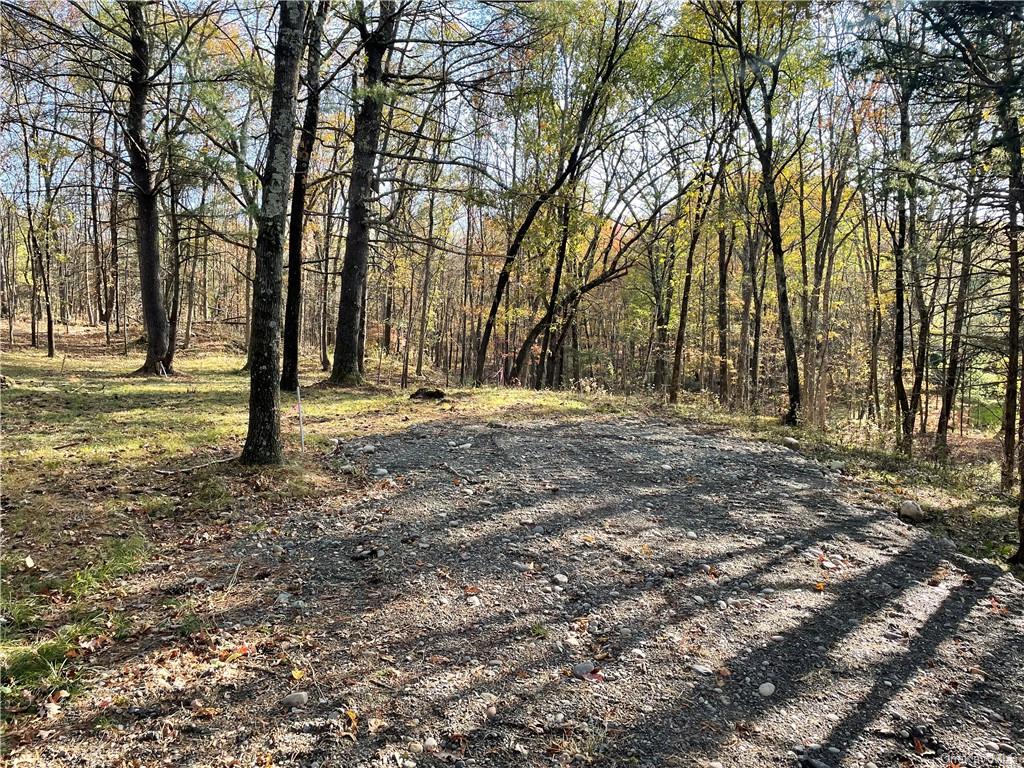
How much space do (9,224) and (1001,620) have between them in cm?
3308

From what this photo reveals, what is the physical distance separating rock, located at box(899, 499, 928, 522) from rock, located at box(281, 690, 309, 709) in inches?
225

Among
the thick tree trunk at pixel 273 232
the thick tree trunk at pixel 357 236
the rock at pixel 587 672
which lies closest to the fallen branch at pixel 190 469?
the thick tree trunk at pixel 273 232

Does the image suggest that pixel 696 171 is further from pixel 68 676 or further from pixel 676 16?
pixel 68 676

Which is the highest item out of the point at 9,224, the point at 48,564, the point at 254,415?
the point at 9,224

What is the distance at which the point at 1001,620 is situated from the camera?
3441 millimetres

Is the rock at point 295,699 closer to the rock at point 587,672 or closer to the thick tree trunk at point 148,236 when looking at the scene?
the rock at point 587,672

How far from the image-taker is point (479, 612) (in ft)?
10.5

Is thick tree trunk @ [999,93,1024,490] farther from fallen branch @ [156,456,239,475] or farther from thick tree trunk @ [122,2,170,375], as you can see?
thick tree trunk @ [122,2,170,375]

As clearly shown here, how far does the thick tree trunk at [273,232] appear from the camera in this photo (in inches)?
188

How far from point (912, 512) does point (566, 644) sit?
14.6ft

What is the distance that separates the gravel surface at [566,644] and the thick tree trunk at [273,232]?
115 cm

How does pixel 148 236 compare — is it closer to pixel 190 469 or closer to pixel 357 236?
pixel 357 236

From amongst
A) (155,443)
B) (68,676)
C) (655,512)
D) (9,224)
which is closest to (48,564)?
(68,676)

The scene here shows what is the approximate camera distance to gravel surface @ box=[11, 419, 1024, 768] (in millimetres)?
2213
